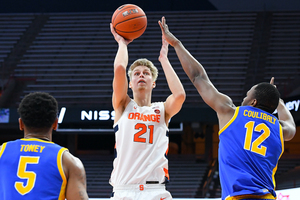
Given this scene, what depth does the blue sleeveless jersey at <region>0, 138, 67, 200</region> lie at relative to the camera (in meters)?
2.41

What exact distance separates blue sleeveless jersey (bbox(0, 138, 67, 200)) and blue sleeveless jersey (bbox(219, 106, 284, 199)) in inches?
53.4

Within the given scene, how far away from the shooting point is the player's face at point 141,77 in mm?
4254

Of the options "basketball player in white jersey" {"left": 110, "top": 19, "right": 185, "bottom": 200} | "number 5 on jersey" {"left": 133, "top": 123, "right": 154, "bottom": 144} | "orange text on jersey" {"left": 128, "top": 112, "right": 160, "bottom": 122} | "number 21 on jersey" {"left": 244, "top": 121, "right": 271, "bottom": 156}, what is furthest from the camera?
"orange text on jersey" {"left": 128, "top": 112, "right": 160, "bottom": 122}

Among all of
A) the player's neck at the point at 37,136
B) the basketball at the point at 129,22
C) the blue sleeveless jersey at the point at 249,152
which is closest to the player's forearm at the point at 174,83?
the basketball at the point at 129,22

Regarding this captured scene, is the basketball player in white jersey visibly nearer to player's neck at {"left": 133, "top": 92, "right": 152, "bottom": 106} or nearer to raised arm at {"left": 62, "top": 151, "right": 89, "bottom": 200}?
player's neck at {"left": 133, "top": 92, "right": 152, "bottom": 106}

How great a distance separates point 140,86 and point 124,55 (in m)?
0.38

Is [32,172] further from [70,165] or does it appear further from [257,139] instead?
[257,139]

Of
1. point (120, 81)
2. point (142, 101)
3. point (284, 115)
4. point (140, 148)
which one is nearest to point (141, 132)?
point (140, 148)

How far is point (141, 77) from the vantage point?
14.0 ft

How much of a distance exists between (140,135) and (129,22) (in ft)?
4.51

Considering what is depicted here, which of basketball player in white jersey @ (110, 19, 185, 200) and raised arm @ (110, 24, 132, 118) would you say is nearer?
basketball player in white jersey @ (110, 19, 185, 200)

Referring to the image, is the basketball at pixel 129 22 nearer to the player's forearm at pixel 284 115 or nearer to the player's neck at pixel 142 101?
the player's neck at pixel 142 101

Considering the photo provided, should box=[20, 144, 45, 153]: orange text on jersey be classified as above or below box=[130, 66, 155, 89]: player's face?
below

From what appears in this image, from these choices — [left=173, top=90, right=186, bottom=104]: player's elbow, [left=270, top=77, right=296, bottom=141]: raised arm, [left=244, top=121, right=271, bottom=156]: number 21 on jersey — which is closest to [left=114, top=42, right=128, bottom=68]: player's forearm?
[left=173, top=90, right=186, bottom=104]: player's elbow
